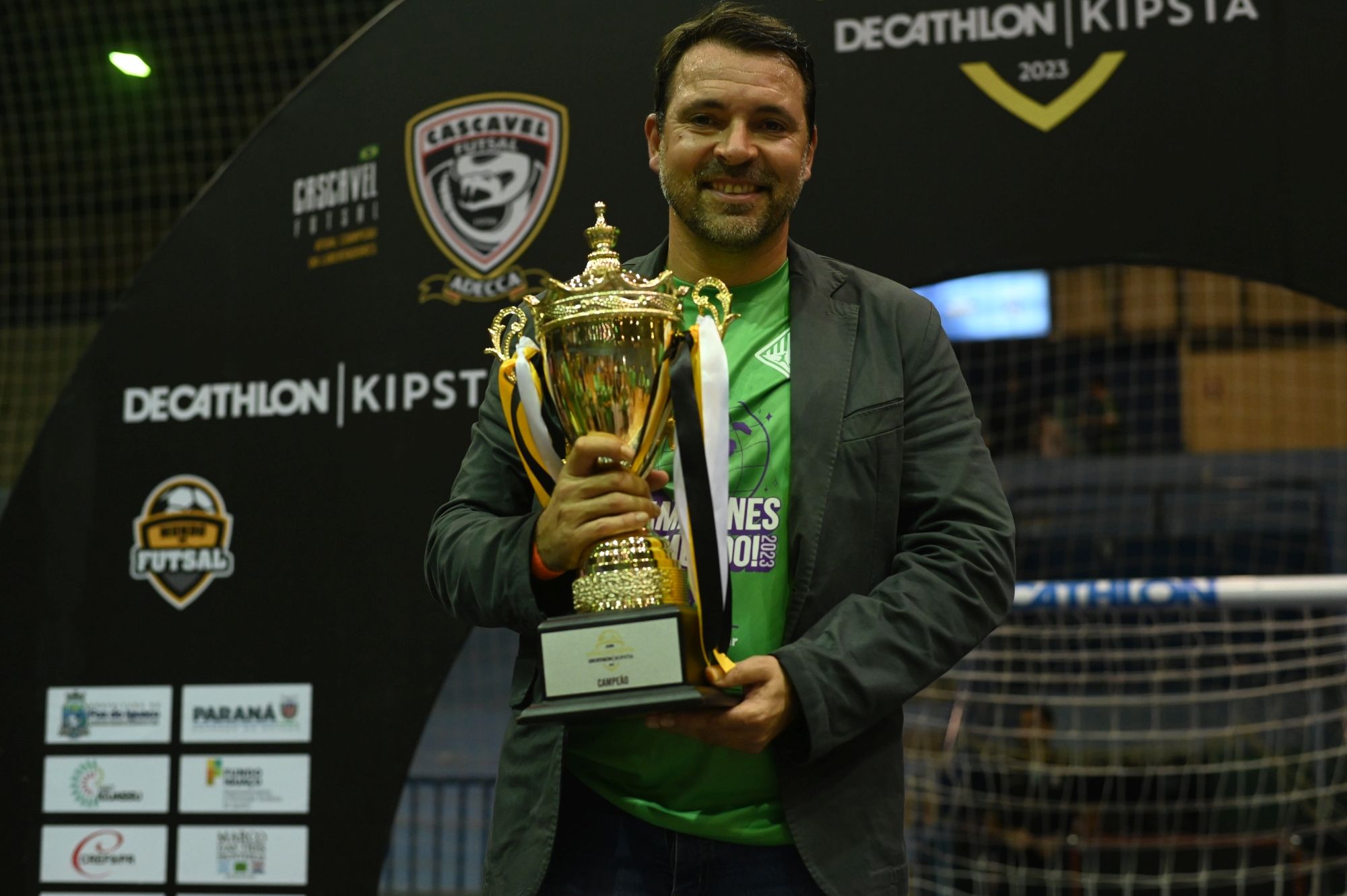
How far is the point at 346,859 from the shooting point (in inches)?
141

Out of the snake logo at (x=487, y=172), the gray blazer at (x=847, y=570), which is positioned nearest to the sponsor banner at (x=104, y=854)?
the snake logo at (x=487, y=172)

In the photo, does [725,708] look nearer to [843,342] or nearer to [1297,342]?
[843,342]

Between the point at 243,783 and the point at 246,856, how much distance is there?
186 mm

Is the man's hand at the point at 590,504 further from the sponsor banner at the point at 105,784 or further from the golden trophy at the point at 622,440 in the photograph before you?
the sponsor banner at the point at 105,784

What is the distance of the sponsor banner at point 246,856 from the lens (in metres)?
3.61

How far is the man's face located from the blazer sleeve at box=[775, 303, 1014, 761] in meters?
0.29

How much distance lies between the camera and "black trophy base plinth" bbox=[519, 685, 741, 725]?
1.57 metres

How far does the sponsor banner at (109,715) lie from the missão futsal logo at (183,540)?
27 centimetres

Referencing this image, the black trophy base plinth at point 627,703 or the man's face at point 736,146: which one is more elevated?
the man's face at point 736,146

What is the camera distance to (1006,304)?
964 cm

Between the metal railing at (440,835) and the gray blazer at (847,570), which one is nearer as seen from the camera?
the gray blazer at (847,570)

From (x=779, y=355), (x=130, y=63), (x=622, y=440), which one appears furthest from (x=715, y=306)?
(x=130, y=63)

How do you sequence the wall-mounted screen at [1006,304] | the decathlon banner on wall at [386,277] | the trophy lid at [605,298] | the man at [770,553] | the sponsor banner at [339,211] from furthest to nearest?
1. the wall-mounted screen at [1006,304]
2. the sponsor banner at [339,211]
3. the decathlon banner on wall at [386,277]
4. the trophy lid at [605,298]
5. the man at [770,553]

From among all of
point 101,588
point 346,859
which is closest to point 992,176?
point 346,859
